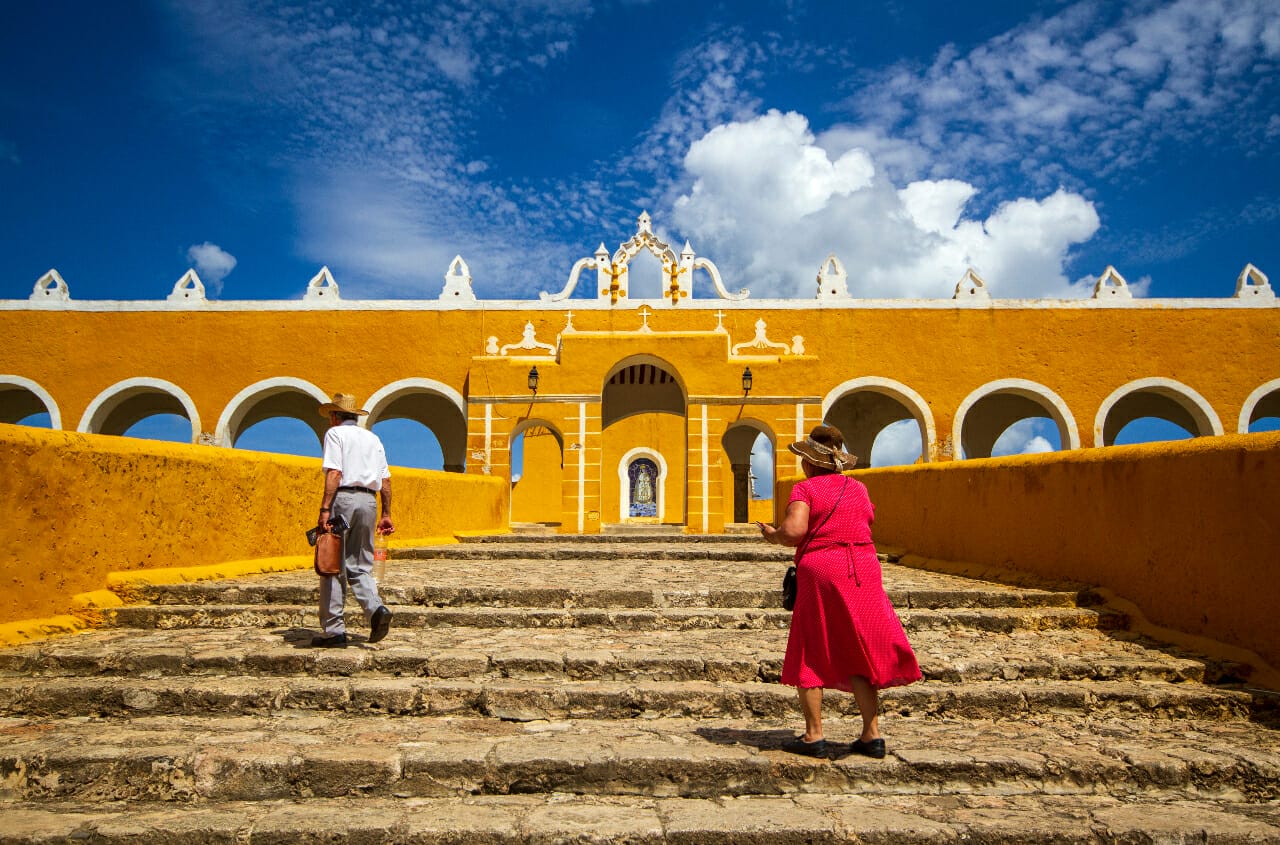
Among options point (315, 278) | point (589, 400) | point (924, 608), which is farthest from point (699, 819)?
point (315, 278)

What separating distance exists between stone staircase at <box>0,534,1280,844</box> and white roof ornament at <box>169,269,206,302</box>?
1307 cm

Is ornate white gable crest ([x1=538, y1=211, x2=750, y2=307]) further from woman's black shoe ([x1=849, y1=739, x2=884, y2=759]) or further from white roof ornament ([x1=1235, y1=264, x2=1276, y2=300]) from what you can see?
woman's black shoe ([x1=849, y1=739, x2=884, y2=759])

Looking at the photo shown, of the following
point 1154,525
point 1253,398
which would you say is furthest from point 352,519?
point 1253,398

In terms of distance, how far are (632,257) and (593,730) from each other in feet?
44.9

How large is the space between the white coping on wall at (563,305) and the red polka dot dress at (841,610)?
13.1 metres

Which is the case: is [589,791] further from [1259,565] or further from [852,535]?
[1259,565]

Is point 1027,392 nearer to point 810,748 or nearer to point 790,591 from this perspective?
point 790,591

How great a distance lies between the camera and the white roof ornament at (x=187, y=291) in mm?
15898

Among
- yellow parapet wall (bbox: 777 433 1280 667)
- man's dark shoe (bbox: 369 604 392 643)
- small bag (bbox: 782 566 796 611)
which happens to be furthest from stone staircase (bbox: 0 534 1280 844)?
small bag (bbox: 782 566 796 611)

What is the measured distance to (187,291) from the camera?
1595 cm

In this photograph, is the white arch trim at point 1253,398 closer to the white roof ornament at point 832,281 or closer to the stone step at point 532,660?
the white roof ornament at point 832,281

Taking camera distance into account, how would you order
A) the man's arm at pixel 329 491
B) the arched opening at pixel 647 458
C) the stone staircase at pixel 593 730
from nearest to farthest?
the stone staircase at pixel 593 730
the man's arm at pixel 329 491
the arched opening at pixel 647 458

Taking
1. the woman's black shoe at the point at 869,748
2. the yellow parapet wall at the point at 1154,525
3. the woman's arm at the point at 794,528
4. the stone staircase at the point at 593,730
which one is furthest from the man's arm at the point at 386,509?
the yellow parapet wall at the point at 1154,525

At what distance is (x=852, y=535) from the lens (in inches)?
114
